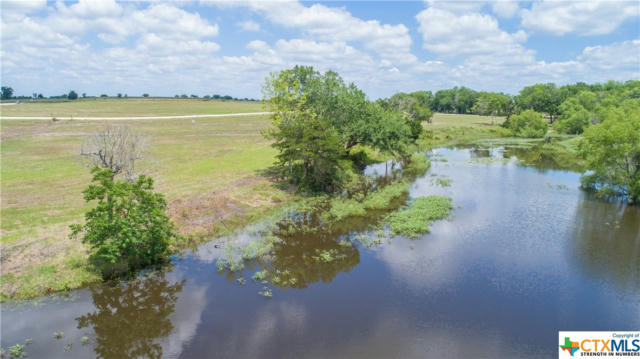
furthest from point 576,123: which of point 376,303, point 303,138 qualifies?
point 376,303

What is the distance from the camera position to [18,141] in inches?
2746

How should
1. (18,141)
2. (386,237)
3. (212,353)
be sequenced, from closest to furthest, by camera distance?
(212,353) < (386,237) < (18,141)

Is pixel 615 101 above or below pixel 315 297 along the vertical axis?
above

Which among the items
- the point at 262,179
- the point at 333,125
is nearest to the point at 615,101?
the point at 333,125

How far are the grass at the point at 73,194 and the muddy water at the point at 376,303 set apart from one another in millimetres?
2990

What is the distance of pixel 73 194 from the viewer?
3728 cm

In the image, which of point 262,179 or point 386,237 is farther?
point 262,179

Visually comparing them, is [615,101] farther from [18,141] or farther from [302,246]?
[18,141]

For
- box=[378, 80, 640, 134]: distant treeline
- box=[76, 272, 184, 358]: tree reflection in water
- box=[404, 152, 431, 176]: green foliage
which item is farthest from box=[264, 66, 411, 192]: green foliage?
box=[378, 80, 640, 134]: distant treeline

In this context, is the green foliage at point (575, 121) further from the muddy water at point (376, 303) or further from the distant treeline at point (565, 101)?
the muddy water at point (376, 303)

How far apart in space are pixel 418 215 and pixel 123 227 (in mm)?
25292

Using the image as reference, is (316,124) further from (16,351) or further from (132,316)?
(16,351)

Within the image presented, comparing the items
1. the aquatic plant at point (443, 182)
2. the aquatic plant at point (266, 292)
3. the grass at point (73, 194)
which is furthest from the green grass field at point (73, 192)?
the aquatic plant at point (443, 182)

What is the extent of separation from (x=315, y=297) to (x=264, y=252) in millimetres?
7301
